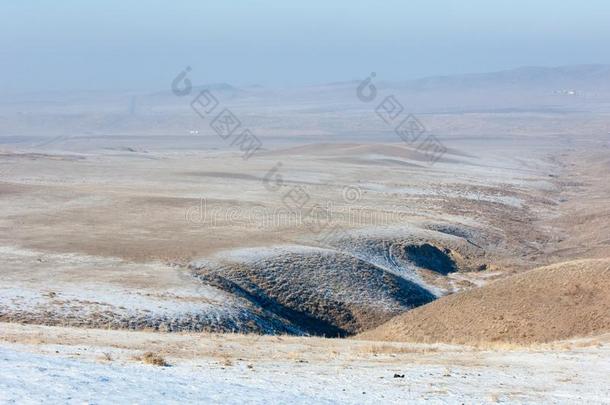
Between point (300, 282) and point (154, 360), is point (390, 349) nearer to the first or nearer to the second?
point (154, 360)

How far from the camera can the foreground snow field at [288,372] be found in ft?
40.2

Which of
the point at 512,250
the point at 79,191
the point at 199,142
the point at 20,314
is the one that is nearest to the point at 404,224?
the point at 512,250

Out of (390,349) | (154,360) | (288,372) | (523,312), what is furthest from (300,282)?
(154,360)

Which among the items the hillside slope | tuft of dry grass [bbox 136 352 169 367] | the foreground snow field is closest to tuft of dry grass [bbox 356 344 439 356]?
the foreground snow field

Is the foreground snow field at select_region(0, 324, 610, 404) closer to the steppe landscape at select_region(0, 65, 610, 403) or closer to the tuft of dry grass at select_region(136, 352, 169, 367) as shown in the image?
the steppe landscape at select_region(0, 65, 610, 403)

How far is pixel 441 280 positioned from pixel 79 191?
74.2 feet

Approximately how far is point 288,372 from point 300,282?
15337 mm

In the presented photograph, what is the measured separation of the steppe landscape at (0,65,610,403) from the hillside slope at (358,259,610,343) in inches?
2.5

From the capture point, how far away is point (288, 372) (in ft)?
49.4

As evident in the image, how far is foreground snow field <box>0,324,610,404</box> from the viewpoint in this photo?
1225 cm

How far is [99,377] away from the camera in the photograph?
41.8ft

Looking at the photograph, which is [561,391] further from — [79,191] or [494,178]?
[494,178]

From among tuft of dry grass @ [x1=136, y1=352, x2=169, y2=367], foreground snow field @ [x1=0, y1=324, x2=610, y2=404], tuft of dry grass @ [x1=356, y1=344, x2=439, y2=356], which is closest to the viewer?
foreground snow field @ [x1=0, y1=324, x2=610, y2=404]

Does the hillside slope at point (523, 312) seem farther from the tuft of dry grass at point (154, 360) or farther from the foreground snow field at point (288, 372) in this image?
the tuft of dry grass at point (154, 360)
